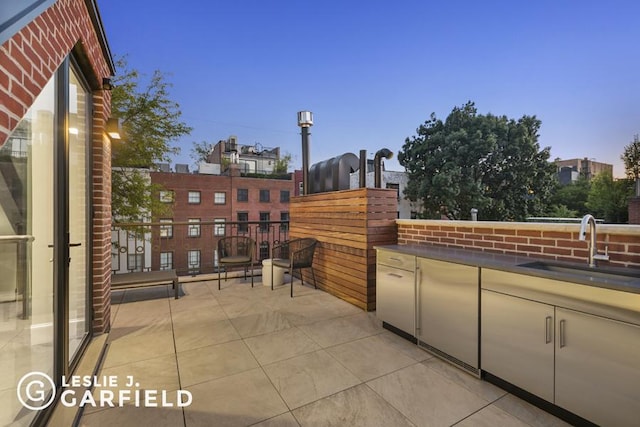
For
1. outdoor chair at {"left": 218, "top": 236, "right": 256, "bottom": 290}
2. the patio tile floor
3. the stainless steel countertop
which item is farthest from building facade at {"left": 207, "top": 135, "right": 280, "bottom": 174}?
the stainless steel countertop

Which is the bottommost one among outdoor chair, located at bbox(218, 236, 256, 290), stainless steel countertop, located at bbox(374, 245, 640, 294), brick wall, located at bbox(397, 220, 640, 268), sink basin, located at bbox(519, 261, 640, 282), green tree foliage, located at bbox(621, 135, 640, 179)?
outdoor chair, located at bbox(218, 236, 256, 290)

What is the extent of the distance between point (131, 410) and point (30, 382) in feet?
1.82

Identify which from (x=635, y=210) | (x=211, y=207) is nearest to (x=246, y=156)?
(x=211, y=207)

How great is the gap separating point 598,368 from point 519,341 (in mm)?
384

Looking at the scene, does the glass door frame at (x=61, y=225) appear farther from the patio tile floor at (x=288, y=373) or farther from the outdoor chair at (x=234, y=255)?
the outdoor chair at (x=234, y=255)

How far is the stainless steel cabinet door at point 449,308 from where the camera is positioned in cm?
214

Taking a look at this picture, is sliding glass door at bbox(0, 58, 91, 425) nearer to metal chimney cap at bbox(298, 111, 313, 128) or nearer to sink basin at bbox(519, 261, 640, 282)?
sink basin at bbox(519, 261, 640, 282)

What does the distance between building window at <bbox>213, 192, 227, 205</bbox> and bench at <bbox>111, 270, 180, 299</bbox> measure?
56.0ft

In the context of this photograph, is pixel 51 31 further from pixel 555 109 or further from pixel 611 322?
pixel 555 109

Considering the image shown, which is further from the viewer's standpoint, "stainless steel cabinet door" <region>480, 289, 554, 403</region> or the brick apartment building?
the brick apartment building

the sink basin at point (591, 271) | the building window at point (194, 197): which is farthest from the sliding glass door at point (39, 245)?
the building window at point (194, 197)

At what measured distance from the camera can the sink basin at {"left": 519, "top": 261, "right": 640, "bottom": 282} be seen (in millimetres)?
1765

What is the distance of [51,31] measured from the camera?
Answer: 4.42 feet

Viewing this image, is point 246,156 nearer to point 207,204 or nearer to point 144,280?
point 207,204
